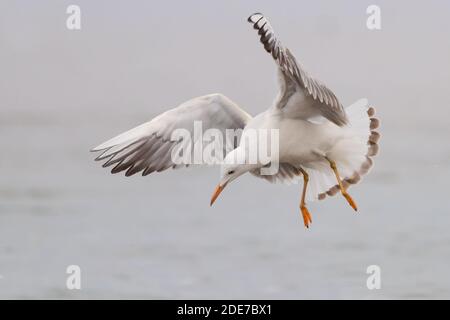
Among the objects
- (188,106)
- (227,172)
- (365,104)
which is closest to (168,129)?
(188,106)

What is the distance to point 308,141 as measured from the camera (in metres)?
6.34

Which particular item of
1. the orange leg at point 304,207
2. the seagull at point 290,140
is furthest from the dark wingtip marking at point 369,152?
the orange leg at point 304,207

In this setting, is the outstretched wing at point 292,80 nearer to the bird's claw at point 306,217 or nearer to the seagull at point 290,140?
the seagull at point 290,140

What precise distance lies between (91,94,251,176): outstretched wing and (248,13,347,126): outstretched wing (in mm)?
488

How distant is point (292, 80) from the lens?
236 inches

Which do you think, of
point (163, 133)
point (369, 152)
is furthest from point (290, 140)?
point (163, 133)

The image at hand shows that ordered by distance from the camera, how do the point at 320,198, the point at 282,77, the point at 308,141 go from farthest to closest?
the point at 320,198, the point at 308,141, the point at 282,77

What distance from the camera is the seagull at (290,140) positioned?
20.4 ft

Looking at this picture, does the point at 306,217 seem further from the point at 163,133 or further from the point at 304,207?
the point at 163,133

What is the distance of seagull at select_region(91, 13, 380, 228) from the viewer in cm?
621

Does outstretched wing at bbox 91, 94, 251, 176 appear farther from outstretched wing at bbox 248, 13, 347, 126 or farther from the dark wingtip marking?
the dark wingtip marking

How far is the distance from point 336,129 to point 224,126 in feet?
2.05

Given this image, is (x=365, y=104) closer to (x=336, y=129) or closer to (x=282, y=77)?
(x=336, y=129)

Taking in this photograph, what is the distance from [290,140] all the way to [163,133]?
0.74 meters
